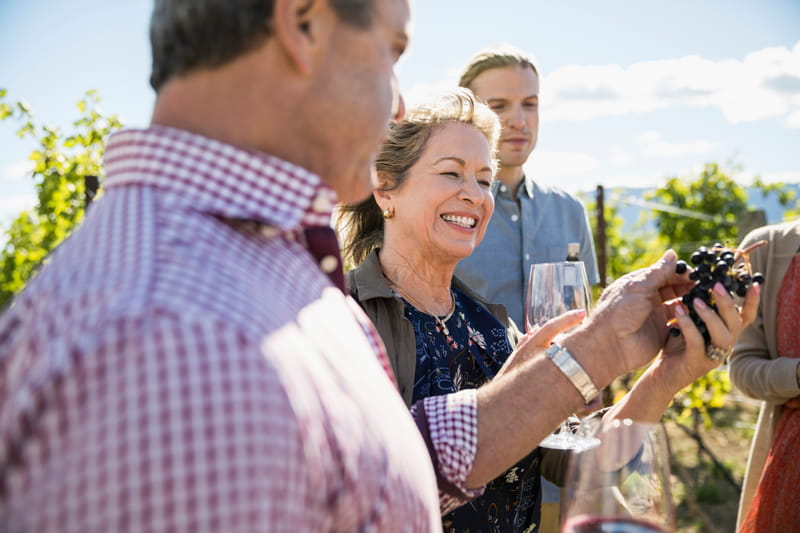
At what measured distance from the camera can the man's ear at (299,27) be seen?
113 centimetres

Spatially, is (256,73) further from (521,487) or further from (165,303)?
(521,487)

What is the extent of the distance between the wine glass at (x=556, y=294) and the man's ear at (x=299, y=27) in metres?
1.31

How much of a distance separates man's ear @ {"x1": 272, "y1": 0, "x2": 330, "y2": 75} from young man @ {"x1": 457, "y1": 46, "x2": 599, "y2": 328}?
2.92 metres

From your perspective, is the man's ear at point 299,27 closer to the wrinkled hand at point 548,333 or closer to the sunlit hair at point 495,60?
the wrinkled hand at point 548,333

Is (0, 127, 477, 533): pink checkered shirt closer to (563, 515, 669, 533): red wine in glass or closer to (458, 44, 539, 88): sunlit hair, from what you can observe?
(563, 515, 669, 533): red wine in glass

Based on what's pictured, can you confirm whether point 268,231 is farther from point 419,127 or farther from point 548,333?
point 419,127

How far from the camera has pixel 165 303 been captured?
0.84 metres

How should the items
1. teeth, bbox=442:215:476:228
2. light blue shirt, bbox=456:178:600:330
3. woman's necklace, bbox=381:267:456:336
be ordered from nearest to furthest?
woman's necklace, bbox=381:267:456:336, teeth, bbox=442:215:476:228, light blue shirt, bbox=456:178:600:330

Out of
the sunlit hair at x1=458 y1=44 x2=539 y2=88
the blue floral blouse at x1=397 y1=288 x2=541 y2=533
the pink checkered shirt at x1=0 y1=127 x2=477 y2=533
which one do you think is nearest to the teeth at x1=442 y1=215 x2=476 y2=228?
the blue floral blouse at x1=397 y1=288 x2=541 y2=533

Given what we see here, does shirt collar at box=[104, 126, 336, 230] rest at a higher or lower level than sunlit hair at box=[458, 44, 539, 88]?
lower

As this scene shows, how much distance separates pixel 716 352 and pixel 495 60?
9.67 feet

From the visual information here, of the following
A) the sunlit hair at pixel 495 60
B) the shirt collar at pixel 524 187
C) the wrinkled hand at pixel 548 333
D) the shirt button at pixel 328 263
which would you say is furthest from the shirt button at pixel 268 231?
the sunlit hair at pixel 495 60

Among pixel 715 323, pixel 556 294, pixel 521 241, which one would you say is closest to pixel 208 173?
pixel 715 323

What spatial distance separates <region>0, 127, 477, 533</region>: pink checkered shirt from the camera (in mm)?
771
